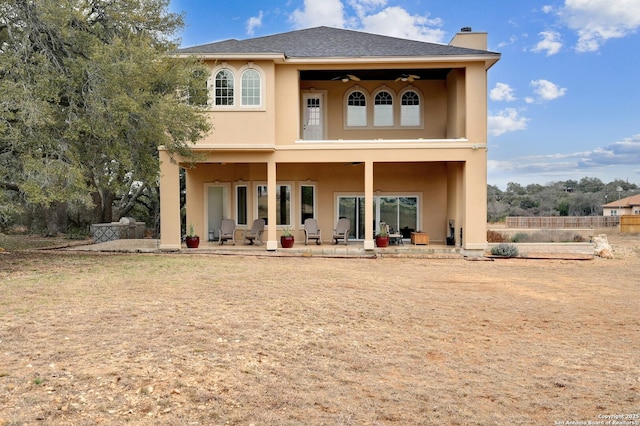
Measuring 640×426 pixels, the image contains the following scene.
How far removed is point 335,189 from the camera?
61.4 ft

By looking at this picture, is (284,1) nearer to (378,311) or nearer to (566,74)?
(566,74)

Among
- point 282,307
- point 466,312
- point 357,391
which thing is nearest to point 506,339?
point 466,312

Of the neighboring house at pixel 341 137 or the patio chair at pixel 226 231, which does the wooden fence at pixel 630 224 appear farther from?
the patio chair at pixel 226 231

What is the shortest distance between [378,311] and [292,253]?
841 cm

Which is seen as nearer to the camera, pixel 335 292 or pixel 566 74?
pixel 335 292

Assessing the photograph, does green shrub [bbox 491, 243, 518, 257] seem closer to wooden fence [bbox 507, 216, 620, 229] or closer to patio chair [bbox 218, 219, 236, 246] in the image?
patio chair [bbox 218, 219, 236, 246]

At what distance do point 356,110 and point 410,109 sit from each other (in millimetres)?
2070

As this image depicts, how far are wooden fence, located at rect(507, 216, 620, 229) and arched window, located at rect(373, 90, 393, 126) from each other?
14618 millimetres

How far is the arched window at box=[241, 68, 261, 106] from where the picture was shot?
15688 millimetres

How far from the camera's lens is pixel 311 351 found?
18.1 feet

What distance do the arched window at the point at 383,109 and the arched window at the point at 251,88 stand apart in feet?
17.0

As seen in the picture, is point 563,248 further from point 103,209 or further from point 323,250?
point 103,209

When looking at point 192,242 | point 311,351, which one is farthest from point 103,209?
point 311,351

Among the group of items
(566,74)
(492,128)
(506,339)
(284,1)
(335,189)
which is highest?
(284,1)
